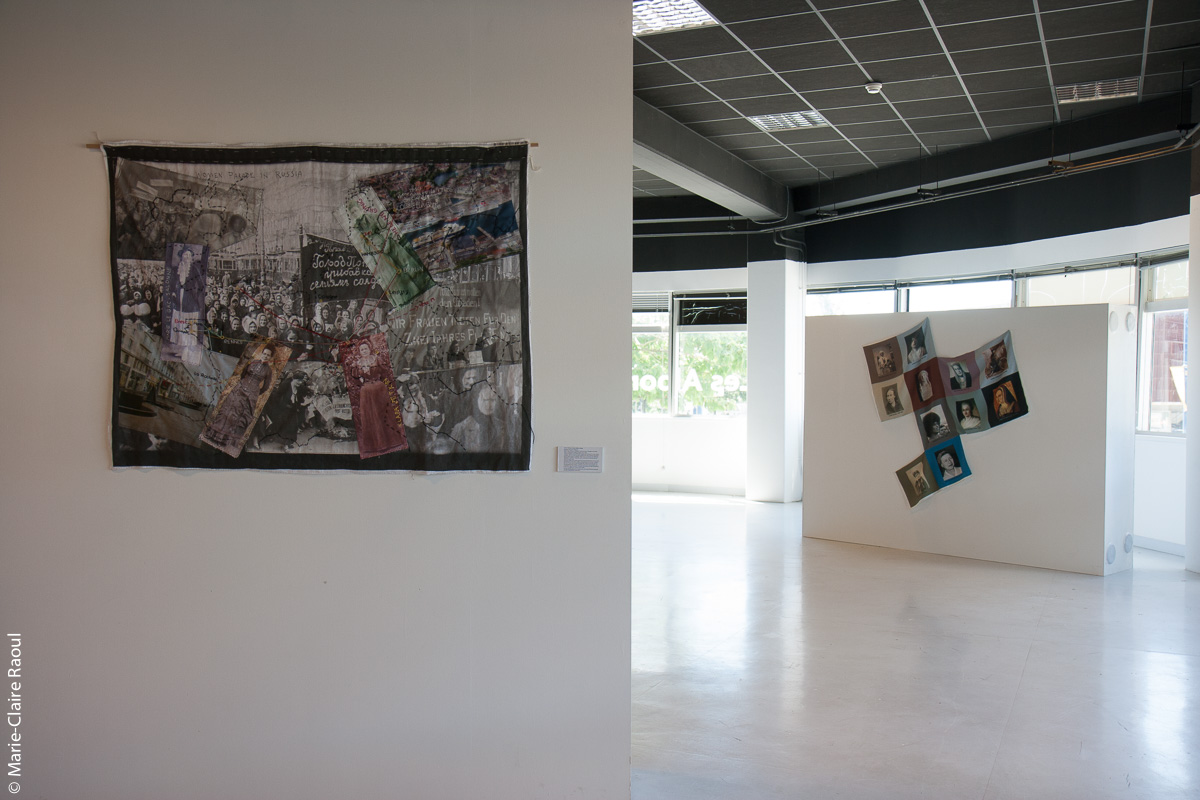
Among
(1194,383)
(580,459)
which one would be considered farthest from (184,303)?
(1194,383)

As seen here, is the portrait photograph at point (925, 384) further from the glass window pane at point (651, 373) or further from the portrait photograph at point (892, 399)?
the glass window pane at point (651, 373)

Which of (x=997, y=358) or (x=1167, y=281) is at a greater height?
(x=1167, y=281)

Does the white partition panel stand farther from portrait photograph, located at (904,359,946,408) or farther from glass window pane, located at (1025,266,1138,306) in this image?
glass window pane, located at (1025,266,1138,306)

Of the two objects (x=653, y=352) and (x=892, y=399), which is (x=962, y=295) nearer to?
(x=892, y=399)

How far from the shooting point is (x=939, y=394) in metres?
7.98

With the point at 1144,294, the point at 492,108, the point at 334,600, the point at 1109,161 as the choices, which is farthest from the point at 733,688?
the point at 1144,294

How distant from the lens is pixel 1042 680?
4.66 m

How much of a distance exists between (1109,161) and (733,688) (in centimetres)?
577

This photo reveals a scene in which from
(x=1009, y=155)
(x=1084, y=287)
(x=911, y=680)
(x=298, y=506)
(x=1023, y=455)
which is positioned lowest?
(x=911, y=680)

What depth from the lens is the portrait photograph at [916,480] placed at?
8039mm

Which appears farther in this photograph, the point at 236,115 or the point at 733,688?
the point at 733,688

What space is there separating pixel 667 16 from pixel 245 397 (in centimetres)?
422

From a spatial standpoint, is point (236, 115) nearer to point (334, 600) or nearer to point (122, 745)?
point (334, 600)

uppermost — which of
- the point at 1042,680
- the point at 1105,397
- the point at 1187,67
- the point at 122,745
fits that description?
the point at 1187,67
